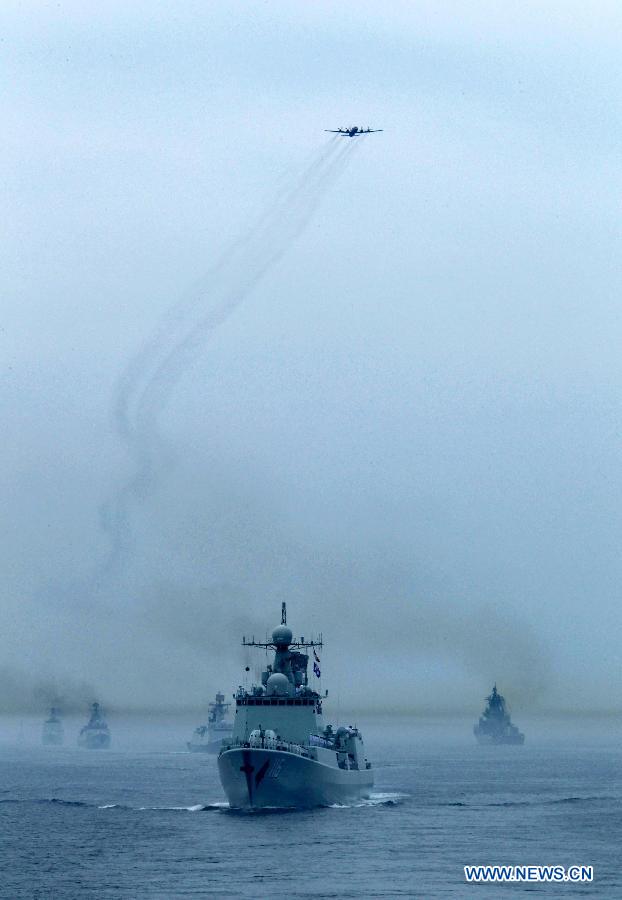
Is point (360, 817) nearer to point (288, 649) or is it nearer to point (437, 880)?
point (288, 649)

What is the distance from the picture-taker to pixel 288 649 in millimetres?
110125

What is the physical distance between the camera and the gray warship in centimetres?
9288

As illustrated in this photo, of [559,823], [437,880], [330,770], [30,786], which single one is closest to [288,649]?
[330,770]

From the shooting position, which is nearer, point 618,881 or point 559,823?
point 618,881

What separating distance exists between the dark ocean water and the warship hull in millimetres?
1323

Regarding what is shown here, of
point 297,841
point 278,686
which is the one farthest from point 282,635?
point 297,841

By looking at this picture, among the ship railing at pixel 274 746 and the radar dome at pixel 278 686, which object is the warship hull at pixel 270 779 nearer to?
the ship railing at pixel 274 746

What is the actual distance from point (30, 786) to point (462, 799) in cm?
4420

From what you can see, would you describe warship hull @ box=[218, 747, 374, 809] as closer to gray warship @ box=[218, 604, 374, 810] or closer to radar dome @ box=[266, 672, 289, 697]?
gray warship @ box=[218, 604, 374, 810]

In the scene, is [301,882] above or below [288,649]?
below

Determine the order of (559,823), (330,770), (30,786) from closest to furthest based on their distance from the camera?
(559,823) → (330,770) → (30,786)

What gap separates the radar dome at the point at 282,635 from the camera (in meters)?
110

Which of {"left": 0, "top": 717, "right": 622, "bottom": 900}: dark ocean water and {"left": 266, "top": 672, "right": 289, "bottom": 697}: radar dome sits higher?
{"left": 266, "top": 672, "right": 289, "bottom": 697}: radar dome

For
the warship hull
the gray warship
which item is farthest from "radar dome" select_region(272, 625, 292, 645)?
the warship hull
